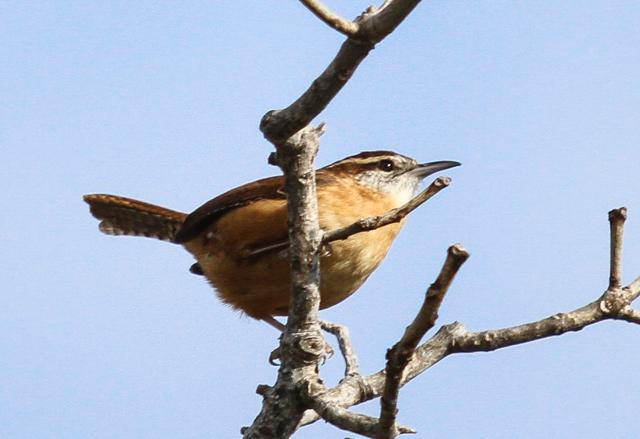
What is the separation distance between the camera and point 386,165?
7.26 meters

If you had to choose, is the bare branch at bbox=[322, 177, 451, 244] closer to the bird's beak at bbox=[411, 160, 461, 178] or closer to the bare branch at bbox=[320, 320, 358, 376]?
the bare branch at bbox=[320, 320, 358, 376]

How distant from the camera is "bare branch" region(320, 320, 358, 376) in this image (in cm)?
494

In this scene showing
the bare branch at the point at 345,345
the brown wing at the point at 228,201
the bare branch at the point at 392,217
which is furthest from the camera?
the brown wing at the point at 228,201

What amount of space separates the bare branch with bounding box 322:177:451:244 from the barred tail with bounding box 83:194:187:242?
3599 millimetres

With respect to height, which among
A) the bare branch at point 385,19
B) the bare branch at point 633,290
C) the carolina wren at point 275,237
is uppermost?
the carolina wren at point 275,237

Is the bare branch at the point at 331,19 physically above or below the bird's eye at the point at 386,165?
below

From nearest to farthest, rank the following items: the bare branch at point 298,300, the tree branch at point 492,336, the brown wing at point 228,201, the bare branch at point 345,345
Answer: the bare branch at point 298,300
the tree branch at point 492,336
the bare branch at point 345,345
the brown wing at point 228,201

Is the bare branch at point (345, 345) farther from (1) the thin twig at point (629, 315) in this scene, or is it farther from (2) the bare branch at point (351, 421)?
(1) the thin twig at point (629, 315)

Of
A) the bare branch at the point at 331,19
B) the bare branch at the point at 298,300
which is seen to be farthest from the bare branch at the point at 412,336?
the bare branch at the point at 298,300

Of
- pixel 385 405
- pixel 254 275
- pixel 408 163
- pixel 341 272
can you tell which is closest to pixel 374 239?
pixel 341 272

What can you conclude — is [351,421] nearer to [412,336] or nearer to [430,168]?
[412,336]

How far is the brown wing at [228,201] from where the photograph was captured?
20.8 ft

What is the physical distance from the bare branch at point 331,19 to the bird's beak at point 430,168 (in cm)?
401

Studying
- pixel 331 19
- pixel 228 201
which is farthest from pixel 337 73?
pixel 228 201
